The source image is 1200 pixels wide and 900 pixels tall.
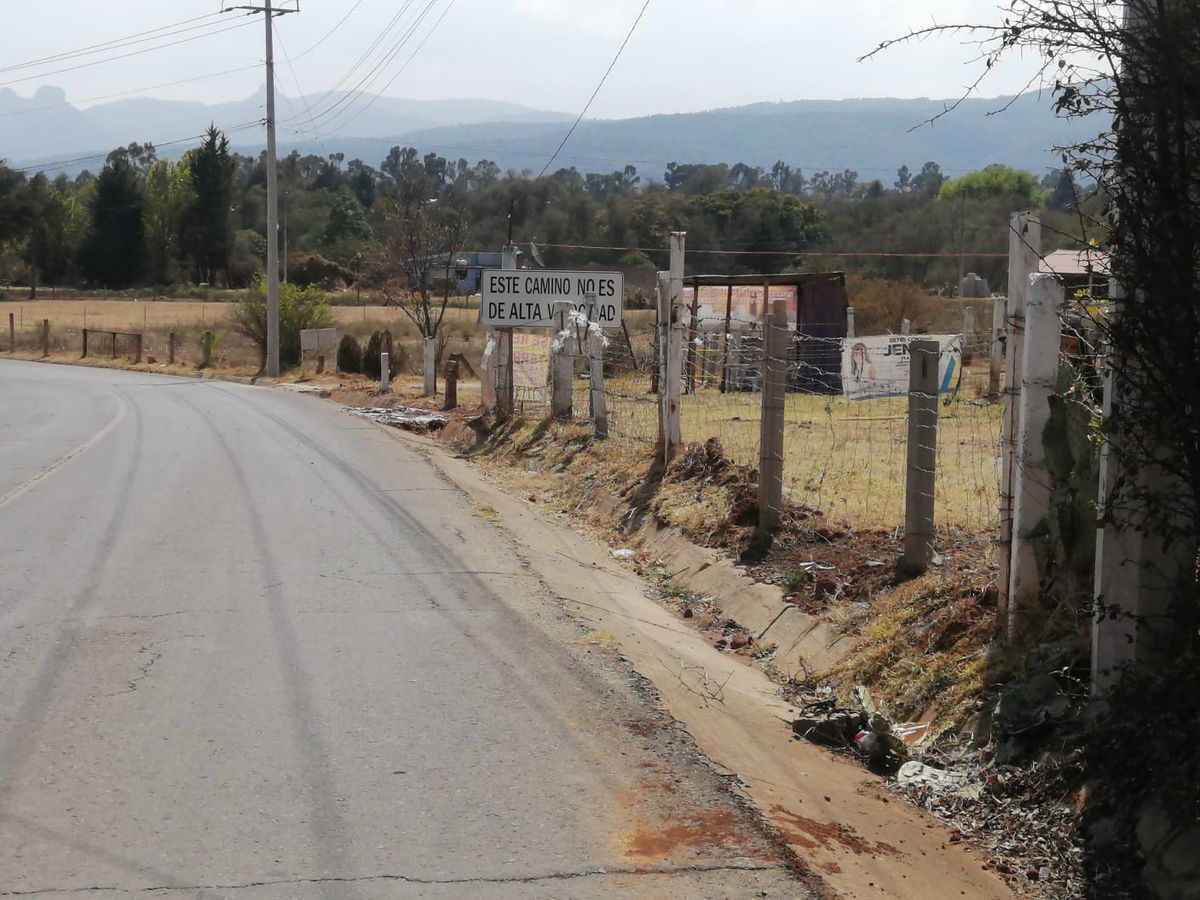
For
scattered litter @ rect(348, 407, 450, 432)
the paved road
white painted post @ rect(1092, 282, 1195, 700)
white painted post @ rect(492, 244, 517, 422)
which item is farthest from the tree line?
white painted post @ rect(1092, 282, 1195, 700)

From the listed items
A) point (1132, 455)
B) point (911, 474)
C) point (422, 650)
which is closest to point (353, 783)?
point (422, 650)

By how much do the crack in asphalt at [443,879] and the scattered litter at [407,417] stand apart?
18935mm

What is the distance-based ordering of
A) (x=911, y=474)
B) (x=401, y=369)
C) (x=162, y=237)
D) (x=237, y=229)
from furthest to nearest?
(x=237, y=229), (x=162, y=237), (x=401, y=369), (x=911, y=474)

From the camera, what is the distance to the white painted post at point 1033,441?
662 cm

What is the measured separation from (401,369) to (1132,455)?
35655 millimetres

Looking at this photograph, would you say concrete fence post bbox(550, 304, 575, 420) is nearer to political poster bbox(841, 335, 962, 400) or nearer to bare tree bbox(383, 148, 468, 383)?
political poster bbox(841, 335, 962, 400)

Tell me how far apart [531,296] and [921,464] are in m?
12.7

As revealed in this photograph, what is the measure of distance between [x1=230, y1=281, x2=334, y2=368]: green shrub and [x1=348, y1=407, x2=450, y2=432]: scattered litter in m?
18.3

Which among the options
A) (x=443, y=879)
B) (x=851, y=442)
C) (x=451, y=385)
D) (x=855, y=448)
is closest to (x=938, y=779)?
(x=443, y=879)

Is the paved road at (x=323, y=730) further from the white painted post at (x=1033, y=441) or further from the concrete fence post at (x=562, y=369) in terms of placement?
the concrete fence post at (x=562, y=369)

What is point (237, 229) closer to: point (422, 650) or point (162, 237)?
point (162, 237)

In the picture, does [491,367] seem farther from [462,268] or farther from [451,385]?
[462,268]

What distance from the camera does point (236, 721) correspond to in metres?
6.31

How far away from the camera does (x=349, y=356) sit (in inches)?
1619
